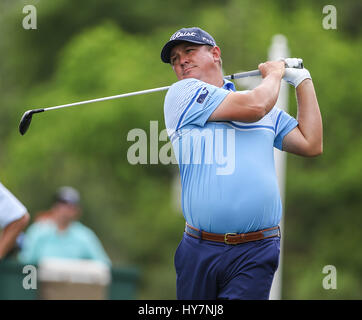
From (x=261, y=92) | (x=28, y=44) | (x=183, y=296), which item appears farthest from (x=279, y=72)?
(x=28, y=44)

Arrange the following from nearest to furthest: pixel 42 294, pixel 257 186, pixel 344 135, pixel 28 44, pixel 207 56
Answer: pixel 257 186, pixel 207 56, pixel 42 294, pixel 344 135, pixel 28 44

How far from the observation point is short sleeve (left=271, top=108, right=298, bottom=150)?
512cm

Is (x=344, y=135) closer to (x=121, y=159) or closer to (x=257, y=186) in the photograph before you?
(x=121, y=159)

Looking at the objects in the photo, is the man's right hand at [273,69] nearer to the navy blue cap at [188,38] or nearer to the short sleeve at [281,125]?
the short sleeve at [281,125]

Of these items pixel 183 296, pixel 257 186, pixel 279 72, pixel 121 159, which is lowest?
pixel 183 296

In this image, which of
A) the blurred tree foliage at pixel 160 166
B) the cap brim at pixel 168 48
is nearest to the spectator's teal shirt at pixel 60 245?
the blurred tree foliage at pixel 160 166

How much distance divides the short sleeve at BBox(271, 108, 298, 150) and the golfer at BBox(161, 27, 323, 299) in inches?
4.5

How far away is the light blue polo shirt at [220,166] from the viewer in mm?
4762

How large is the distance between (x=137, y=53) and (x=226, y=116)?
13801mm

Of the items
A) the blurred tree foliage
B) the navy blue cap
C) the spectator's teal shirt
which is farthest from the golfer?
the blurred tree foliage

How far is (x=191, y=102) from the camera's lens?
4.86 m

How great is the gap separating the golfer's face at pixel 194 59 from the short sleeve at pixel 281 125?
505mm

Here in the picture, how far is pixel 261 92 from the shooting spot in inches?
189

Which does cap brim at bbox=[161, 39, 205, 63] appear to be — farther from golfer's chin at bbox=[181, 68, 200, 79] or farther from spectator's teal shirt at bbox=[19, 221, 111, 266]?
spectator's teal shirt at bbox=[19, 221, 111, 266]
